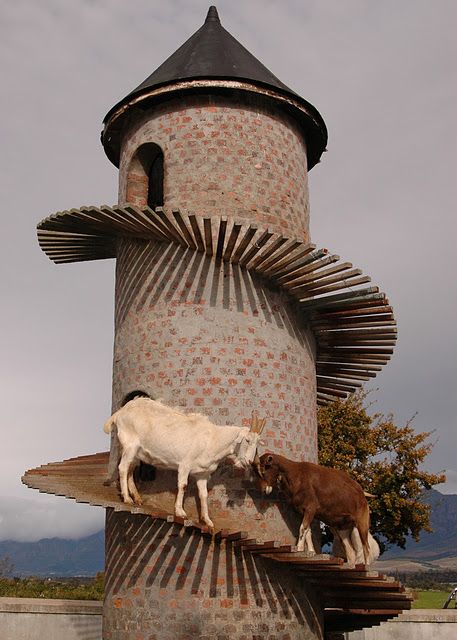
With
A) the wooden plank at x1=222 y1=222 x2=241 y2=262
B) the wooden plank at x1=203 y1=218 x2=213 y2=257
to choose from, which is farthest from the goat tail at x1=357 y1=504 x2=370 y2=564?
the wooden plank at x1=203 y1=218 x2=213 y2=257

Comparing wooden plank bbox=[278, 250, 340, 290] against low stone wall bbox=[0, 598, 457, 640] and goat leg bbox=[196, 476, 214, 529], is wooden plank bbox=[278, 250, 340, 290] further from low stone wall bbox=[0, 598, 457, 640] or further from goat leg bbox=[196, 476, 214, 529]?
low stone wall bbox=[0, 598, 457, 640]

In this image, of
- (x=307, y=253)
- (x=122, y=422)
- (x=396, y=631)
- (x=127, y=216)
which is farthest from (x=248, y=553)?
(x=396, y=631)

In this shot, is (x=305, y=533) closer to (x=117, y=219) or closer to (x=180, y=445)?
(x=180, y=445)

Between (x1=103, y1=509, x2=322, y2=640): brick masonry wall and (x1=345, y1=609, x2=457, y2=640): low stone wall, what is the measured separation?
6.28m

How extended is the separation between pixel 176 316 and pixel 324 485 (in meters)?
3.04

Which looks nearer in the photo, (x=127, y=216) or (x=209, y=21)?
(x=127, y=216)

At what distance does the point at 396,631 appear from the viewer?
15852 mm

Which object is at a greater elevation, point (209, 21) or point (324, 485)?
point (209, 21)

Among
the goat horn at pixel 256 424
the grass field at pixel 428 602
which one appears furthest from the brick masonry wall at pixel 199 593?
the grass field at pixel 428 602

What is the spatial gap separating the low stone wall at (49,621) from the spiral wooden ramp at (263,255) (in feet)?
23.4

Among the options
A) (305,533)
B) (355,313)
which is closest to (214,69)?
(355,313)

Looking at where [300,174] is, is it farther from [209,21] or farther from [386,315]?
[209,21]

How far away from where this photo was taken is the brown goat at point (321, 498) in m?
10.0

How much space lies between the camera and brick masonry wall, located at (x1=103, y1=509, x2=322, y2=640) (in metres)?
9.56
